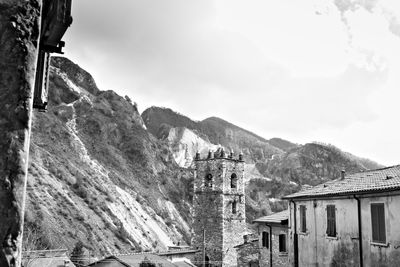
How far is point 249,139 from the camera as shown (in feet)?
454

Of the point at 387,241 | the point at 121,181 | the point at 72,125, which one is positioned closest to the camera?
the point at 387,241

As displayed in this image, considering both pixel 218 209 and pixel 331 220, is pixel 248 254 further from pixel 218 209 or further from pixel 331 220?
pixel 331 220

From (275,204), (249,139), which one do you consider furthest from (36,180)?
(249,139)

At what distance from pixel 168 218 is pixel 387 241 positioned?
48.6m

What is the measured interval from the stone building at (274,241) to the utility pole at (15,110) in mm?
20374

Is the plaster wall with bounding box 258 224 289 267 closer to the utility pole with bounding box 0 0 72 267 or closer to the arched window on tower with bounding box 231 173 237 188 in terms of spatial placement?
the arched window on tower with bounding box 231 173 237 188

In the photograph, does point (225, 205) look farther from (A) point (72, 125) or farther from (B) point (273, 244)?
(A) point (72, 125)

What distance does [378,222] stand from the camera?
1288 cm

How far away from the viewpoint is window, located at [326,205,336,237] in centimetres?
1543

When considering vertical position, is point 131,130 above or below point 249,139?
below

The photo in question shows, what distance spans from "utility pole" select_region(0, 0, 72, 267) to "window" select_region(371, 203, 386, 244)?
13220 millimetres

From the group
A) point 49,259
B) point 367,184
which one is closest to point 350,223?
point 367,184

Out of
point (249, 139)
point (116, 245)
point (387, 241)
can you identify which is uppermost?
point (249, 139)

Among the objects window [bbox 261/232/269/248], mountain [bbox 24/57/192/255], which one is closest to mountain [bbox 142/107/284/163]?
mountain [bbox 24/57/192/255]
